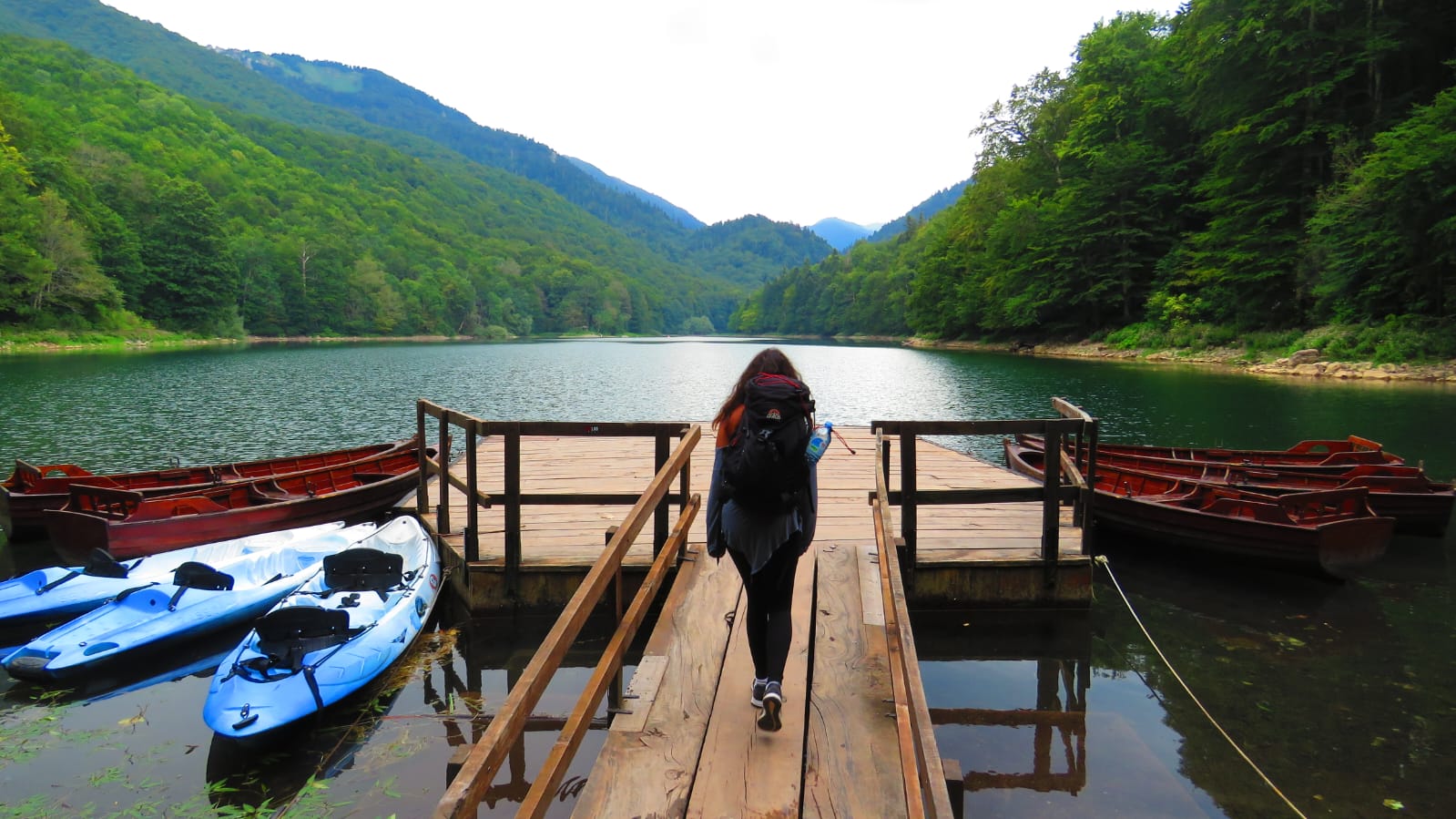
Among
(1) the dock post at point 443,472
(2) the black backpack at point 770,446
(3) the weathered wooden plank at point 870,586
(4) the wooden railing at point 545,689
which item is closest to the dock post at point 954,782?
(3) the weathered wooden plank at point 870,586

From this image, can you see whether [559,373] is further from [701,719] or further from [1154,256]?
[701,719]

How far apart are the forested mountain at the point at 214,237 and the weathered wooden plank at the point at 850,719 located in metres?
70.3

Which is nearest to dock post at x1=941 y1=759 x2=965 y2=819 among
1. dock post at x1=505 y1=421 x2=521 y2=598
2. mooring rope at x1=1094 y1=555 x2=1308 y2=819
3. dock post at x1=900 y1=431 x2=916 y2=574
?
mooring rope at x1=1094 y1=555 x2=1308 y2=819

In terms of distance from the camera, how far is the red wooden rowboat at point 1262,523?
8.38m

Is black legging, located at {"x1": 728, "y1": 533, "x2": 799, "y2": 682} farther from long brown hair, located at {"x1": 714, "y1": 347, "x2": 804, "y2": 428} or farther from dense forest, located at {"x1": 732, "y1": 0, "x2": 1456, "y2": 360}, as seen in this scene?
dense forest, located at {"x1": 732, "y1": 0, "x2": 1456, "y2": 360}

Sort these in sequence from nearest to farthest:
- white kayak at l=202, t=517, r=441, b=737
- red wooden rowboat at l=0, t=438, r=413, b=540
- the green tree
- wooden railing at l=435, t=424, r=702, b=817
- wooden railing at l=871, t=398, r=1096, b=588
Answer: wooden railing at l=435, t=424, r=702, b=817 < white kayak at l=202, t=517, r=441, b=737 < wooden railing at l=871, t=398, r=1096, b=588 < red wooden rowboat at l=0, t=438, r=413, b=540 < the green tree

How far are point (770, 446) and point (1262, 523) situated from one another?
8.04m

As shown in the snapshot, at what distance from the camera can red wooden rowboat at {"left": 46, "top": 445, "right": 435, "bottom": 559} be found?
9.30 meters

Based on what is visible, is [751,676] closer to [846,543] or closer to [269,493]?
[846,543]

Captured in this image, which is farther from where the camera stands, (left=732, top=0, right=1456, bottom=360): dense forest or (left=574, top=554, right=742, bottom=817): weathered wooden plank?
(left=732, top=0, right=1456, bottom=360): dense forest

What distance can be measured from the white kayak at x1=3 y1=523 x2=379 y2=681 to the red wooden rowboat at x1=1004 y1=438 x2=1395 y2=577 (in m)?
8.82

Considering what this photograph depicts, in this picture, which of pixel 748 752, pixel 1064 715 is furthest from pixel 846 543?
pixel 748 752

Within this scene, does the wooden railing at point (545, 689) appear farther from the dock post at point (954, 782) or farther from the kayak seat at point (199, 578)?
the kayak seat at point (199, 578)

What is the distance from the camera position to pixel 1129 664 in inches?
272
